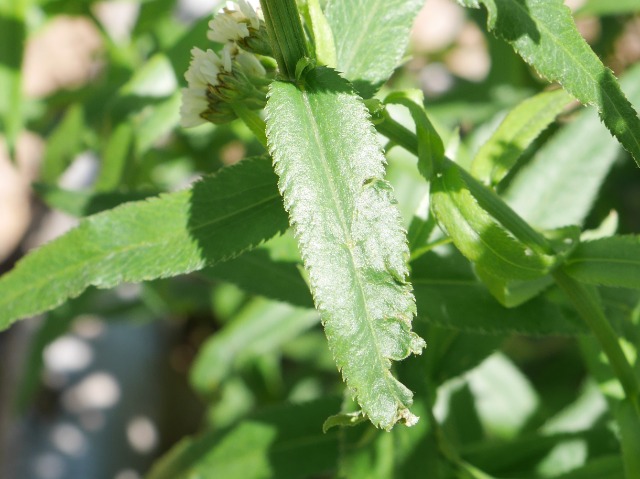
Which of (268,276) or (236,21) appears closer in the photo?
(236,21)

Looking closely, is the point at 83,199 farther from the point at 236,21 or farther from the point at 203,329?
the point at 203,329

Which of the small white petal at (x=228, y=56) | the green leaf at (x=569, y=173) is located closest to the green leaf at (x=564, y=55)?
the small white petal at (x=228, y=56)

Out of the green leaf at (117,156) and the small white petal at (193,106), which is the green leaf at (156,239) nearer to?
the small white petal at (193,106)

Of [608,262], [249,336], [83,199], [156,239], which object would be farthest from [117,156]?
[608,262]

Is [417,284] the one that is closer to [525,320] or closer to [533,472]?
[525,320]

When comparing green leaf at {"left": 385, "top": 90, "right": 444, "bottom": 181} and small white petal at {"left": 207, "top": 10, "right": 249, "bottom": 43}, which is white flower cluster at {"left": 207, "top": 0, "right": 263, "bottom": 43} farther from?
green leaf at {"left": 385, "top": 90, "right": 444, "bottom": 181}

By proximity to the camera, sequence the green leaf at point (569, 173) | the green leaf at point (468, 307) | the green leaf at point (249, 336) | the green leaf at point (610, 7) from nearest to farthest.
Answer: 1. the green leaf at point (468, 307)
2. the green leaf at point (569, 173)
3. the green leaf at point (610, 7)
4. the green leaf at point (249, 336)

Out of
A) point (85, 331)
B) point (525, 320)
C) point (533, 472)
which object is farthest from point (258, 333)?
point (85, 331)
